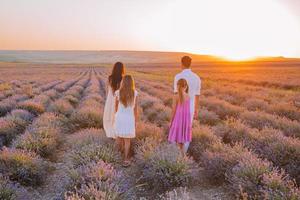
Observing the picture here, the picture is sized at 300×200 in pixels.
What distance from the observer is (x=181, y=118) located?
7.12m

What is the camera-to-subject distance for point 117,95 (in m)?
7.48

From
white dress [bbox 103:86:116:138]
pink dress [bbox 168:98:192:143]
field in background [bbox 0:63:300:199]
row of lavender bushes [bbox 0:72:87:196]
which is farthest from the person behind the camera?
white dress [bbox 103:86:116:138]

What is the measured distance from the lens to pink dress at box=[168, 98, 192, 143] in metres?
7.12

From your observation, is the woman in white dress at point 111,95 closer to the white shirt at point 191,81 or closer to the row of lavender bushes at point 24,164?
the white shirt at point 191,81

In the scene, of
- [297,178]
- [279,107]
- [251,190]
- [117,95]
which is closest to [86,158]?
[117,95]

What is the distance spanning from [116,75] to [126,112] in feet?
2.72

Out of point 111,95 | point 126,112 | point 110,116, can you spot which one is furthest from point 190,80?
point 110,116

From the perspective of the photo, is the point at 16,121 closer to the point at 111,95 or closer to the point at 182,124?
the point at 111,95

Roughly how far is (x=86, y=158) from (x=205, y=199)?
78.5 inches

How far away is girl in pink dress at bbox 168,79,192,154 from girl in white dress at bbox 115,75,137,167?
824mm

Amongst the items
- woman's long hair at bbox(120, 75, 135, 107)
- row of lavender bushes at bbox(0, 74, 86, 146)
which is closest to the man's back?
woman's long hair at bbox(120, 75, 135, 107)

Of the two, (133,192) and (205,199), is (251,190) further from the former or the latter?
(133,192)

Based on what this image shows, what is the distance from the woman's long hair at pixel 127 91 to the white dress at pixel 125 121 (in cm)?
12

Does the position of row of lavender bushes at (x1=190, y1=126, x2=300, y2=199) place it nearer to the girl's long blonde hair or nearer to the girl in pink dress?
the girl in pink dress
